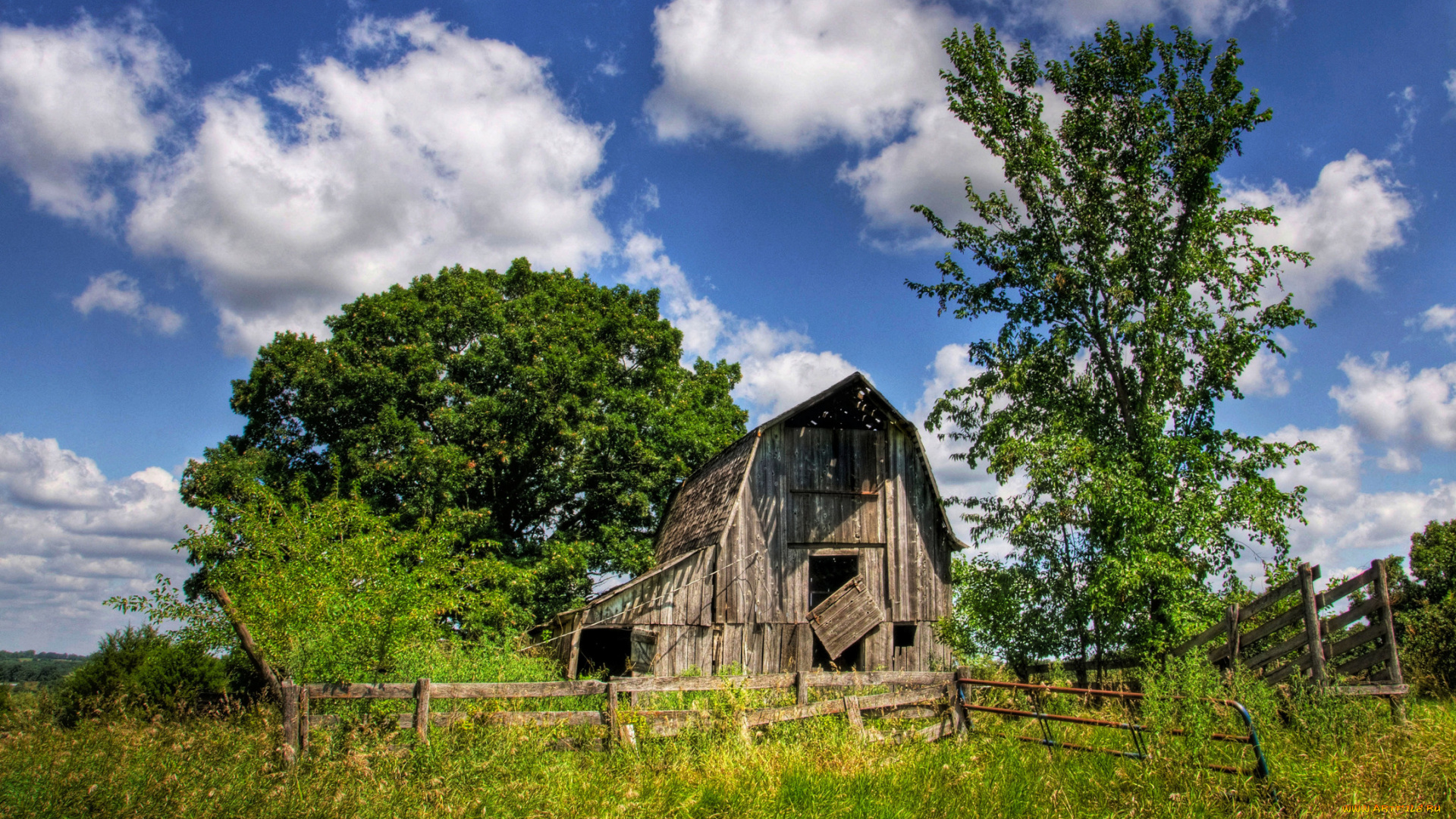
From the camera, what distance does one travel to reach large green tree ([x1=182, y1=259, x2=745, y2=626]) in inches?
736

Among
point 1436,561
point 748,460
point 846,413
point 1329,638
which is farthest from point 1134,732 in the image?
point 1436,561

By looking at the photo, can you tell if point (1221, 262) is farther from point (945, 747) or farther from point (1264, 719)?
point (945, 747)

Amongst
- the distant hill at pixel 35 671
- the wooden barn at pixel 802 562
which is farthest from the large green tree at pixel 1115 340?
the distant hill at pixel 35 671

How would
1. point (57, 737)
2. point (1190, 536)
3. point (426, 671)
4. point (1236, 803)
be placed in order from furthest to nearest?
1. point (1190, 536)
2. point (426, 671)
3. point (57, 737)
4. point (1236, 803)

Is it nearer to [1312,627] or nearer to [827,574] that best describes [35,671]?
[827,574]

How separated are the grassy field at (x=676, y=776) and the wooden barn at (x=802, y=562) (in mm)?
7013

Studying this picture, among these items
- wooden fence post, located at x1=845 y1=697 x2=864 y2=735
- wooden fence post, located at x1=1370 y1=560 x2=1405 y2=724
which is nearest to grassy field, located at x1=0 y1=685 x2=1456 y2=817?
wooden fence post, located at x1=845 y1=697 x2=864 y2=735

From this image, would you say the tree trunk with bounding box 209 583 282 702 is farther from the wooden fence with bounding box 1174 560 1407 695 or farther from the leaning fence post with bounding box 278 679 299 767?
the wooden fence with bounding box 1174 560 1407 695

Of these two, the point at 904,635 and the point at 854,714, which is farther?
the point at 904,635

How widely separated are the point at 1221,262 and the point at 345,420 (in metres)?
20.7

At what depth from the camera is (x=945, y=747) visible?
7.56 meters

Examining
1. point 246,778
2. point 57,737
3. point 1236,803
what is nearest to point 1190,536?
point 1236,803

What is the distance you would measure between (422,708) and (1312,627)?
957 cm

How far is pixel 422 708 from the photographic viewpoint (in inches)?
292
